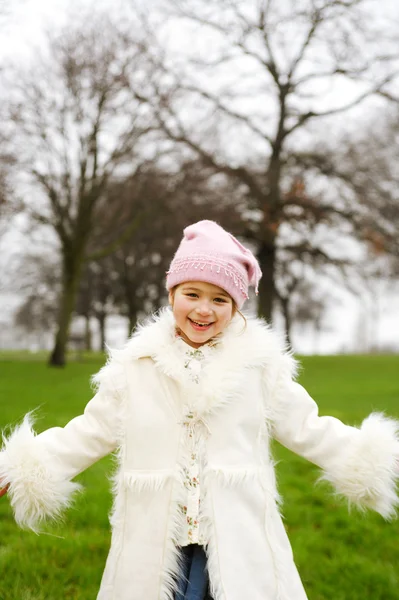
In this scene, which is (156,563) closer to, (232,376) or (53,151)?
(232,376)

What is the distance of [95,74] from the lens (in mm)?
15297

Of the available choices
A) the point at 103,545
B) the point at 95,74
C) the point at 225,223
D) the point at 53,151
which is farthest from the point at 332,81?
the point at 103,545

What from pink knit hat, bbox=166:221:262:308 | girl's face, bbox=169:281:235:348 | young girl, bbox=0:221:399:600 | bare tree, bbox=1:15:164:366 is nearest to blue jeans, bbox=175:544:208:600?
young girl, bbox=0:221:399:600

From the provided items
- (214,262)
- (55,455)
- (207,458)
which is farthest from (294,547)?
(214,262)

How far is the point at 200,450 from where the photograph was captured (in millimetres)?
2301

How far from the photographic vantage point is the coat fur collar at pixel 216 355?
2.31 m

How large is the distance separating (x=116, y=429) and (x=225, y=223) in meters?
15.1

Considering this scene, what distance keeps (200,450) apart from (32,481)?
25.6 inches

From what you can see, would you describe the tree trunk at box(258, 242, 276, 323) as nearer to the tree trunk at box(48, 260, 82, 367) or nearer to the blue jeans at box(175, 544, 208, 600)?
the tree trunk at box(48, 260, 82, 367)

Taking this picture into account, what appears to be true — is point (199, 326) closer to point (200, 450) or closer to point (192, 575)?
point (200, 450)

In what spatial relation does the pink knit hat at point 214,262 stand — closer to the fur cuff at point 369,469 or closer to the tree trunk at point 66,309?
the fur cuff at point 369,469

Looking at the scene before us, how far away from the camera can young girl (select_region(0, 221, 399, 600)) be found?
221cm

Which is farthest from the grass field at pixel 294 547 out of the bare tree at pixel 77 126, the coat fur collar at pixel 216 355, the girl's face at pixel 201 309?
the bare tree at pixel 77 126

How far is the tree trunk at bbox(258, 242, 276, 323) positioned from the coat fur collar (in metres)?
15.9
